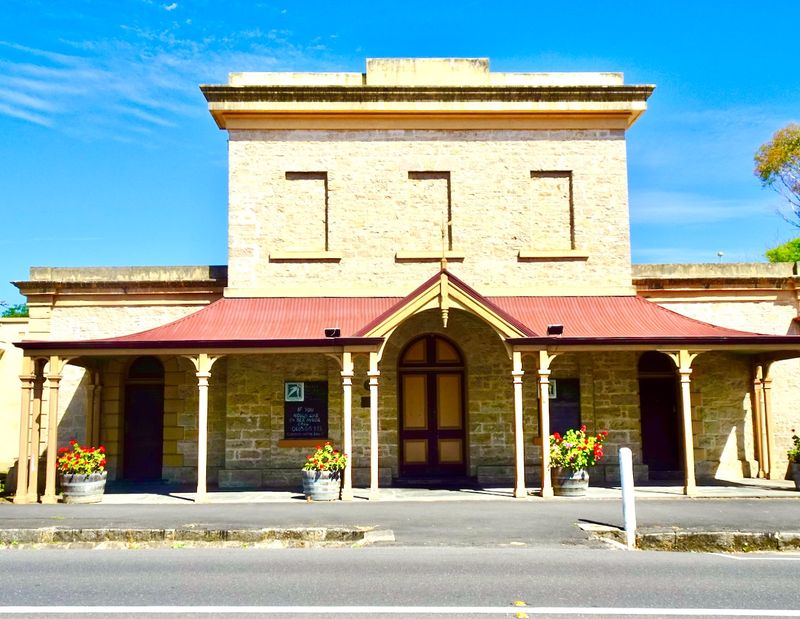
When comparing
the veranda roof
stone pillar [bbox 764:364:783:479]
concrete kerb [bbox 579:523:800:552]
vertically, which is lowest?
concrete kerb [bbox 579:523:800:552]

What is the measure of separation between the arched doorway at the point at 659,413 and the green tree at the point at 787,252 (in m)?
26.0

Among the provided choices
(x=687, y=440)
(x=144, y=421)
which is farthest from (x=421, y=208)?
(x=144, y=421)

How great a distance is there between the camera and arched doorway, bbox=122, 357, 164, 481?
17.3 m

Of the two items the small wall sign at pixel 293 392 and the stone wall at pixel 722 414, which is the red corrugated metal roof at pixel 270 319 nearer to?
the small wall sign at pixel 293 392

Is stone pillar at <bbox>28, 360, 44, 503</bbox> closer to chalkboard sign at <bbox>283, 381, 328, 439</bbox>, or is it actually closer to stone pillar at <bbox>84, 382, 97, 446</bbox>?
stone pillar at <bbox>84, 382, 97, 446</bbox>

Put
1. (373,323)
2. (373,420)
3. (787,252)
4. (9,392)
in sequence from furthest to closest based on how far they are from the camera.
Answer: (787,252), (9,392), (373,420), (373,323)

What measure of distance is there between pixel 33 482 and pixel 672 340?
11.8 meters

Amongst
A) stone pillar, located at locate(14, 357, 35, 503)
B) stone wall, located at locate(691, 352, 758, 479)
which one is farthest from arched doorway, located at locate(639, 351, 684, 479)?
stone pillar, located at locate(14, 357, 35, 503)

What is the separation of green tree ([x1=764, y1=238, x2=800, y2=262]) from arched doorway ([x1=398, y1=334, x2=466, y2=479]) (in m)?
29.2

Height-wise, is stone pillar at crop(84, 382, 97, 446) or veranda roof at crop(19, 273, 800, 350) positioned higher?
veranda roof at crop(19, 273, 800, 350)

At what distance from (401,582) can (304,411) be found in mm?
9276

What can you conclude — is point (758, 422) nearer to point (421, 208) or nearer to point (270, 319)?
point (421, 208)

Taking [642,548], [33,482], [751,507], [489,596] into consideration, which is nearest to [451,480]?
[751,507]

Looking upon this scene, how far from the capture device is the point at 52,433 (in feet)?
45.8
